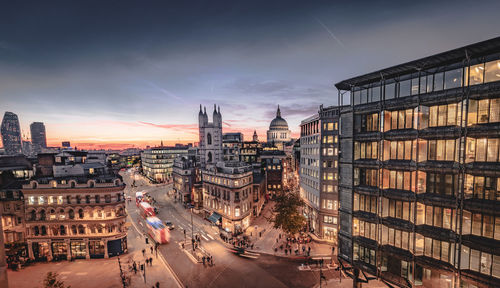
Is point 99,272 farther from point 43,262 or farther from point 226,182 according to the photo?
point 226,182

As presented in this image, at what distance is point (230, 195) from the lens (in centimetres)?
5369

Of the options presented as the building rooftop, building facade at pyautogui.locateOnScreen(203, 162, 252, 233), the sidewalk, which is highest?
the building rooftop

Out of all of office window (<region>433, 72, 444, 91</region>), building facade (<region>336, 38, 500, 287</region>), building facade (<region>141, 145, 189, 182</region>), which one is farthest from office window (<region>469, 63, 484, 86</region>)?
building facade (<region>141, 145, 189, 182</region>)

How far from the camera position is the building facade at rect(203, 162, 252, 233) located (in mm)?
53375

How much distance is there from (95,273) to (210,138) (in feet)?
205

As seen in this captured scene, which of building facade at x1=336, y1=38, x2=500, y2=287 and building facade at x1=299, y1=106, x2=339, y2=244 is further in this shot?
building facade at x1=299, y1=106, x2=339, y2=244

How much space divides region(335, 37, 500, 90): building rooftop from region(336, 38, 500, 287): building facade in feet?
0.25

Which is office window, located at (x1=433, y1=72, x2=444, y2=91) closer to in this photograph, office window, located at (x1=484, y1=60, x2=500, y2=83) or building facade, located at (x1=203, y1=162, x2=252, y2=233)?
office window, located at (x1=484, y1=60, x2=500, y2=83)

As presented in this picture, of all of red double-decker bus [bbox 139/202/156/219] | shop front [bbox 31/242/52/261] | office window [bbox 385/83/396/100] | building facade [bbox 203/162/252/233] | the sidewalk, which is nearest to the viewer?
office window [bbox 385/83/396/100]

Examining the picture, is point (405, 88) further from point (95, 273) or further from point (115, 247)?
point (115, 247)

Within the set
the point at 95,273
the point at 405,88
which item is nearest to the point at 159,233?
the point at 95,273

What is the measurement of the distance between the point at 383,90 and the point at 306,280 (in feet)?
99.5

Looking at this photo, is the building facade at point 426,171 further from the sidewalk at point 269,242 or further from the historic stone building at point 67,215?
the historic stone building at point 67,215

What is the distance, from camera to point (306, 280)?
112 ft
